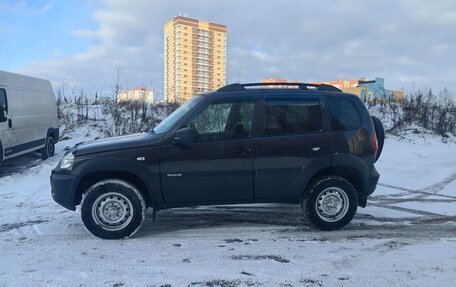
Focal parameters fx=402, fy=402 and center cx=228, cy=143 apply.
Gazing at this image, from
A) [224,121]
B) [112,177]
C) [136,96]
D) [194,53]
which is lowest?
[112,177]

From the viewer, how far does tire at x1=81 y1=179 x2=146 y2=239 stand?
4973mm

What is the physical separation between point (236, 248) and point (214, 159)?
1129 mm

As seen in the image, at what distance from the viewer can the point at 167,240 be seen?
199 inches

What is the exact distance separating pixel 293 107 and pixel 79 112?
14966mm

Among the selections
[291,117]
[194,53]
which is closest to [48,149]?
[291,117]

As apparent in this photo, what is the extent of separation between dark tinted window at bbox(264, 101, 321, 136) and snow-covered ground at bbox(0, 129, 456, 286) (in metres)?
1.38

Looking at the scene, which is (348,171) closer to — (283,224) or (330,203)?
(330,203)

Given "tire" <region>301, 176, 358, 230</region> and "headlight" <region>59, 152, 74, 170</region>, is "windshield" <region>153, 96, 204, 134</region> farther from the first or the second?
"tire" <region>301, 176, 358, 230</region>

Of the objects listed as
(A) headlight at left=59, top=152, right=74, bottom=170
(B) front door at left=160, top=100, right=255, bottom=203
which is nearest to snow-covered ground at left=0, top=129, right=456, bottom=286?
(B) front door at left=160, top=100, right=255, bottom=203

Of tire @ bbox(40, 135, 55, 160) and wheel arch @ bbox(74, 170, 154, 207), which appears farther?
tire @ bbox(40, 135, 55, 160)

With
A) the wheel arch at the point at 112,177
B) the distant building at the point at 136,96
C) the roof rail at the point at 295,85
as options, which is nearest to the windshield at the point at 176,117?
the roof rail at the point at 295,85

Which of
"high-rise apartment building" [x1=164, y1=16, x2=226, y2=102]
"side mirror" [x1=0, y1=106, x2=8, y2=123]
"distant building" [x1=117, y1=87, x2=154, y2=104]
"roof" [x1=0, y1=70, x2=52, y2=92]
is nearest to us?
"side mirror" [x1=0, y1=106, x2=8, y2=123]

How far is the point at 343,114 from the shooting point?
5469 mm

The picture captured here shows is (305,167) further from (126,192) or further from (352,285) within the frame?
(126,192)
